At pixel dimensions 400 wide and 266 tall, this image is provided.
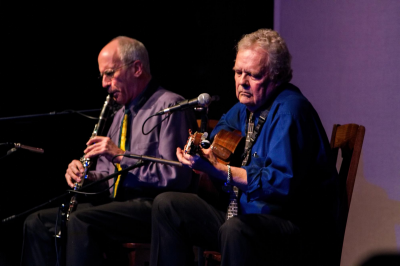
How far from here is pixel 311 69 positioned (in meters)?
3.29

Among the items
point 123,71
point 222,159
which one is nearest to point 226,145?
point 222,159

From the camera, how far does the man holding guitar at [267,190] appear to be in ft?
6.12

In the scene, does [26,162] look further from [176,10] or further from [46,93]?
[176,10]

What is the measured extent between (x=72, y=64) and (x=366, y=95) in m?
2.45

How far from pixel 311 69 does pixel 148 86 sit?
3.99 ft

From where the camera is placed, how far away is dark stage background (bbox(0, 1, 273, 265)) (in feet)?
12.1

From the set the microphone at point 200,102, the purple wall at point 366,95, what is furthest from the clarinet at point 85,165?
the purple wall at point 366,95

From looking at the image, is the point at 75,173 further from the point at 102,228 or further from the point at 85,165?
the point at 102,228

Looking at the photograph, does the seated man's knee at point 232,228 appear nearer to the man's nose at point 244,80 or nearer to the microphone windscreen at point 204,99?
the microphone windscreen at point 204,99

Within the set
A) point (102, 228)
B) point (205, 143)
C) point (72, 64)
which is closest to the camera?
point (205, 143)

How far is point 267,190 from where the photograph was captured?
1883 mm

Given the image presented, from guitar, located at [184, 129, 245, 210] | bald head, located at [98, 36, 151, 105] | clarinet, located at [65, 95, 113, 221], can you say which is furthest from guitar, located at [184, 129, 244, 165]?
bald head, located at [98, 36, 151, 105]

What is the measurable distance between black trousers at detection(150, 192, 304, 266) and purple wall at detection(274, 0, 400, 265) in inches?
39.9

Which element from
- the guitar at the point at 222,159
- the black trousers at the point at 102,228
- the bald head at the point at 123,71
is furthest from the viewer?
the bald head at the point at 123,71
